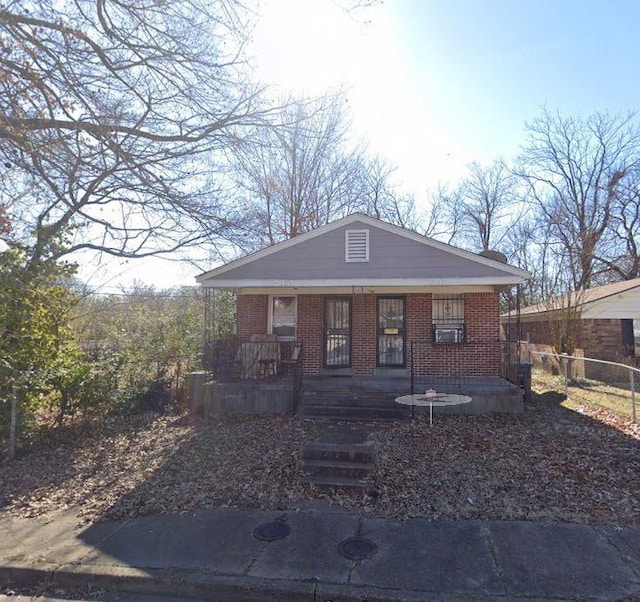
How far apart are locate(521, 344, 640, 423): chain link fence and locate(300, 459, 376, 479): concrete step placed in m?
5.94

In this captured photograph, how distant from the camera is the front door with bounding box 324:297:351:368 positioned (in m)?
11.0

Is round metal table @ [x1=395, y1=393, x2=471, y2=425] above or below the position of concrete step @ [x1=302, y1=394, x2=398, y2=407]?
above

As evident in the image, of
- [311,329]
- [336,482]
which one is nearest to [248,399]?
[311,329]

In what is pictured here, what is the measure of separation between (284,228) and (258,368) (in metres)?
13.3

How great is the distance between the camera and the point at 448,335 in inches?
416

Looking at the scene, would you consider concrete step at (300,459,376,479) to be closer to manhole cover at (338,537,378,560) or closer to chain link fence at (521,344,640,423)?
manhole cover at (338,537,378,560)

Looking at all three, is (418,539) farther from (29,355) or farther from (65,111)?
(65,111)

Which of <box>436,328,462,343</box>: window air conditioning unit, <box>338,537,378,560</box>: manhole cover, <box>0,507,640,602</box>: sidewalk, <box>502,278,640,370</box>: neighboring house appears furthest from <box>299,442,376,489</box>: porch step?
<box>502,278,640,370</box>: neighboring house

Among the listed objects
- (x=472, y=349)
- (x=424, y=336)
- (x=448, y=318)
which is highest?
(x=448, y=318)

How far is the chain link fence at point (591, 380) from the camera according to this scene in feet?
33.4

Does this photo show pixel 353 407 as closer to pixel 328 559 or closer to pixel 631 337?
pixel 328 559

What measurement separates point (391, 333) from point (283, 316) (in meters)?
2.85

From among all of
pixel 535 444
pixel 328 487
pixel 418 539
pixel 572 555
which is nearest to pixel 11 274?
pixel 328 487

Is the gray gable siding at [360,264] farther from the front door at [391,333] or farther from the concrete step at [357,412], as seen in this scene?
the concrete step at [357,412]
